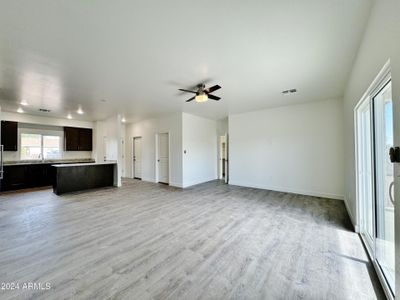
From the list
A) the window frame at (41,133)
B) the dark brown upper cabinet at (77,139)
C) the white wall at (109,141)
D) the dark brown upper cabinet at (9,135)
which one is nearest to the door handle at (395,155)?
the white wall at (109,141)

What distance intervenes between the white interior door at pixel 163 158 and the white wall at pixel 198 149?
941 millimetres

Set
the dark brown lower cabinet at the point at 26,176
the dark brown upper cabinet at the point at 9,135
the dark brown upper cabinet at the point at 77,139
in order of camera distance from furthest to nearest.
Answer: the dark brown upper cabinet at the point at 77,139
the dark brown upper cabinet at the point at 9,135
the dark brown lower cabinet at the point at 26,176

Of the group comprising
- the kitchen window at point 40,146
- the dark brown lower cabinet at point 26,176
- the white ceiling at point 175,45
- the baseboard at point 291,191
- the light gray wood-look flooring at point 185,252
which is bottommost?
the light gray wood-look flooring at point 185,252

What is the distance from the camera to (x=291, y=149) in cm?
529

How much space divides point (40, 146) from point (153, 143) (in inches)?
173

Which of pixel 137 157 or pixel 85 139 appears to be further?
pixel 137 157

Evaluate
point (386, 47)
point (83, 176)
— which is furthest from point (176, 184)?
point (386, 47)

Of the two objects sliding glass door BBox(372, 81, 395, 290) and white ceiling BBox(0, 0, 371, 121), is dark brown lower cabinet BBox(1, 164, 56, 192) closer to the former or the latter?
white ceiling BBox(0, 0, 371, 121)

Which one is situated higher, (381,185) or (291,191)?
(381,185)

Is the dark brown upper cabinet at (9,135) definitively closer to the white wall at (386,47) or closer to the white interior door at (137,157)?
the white interior door at (137,157)

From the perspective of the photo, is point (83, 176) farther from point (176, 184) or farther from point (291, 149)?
point (291, 149)

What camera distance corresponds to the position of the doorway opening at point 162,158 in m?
6.89

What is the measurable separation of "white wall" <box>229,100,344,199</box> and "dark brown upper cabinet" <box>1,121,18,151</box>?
25.4 ft

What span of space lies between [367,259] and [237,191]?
3.52 meters
